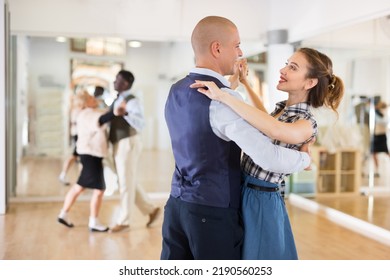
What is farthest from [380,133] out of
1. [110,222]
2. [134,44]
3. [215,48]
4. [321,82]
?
[215,48]

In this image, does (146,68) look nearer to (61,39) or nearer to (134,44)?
(134,44)

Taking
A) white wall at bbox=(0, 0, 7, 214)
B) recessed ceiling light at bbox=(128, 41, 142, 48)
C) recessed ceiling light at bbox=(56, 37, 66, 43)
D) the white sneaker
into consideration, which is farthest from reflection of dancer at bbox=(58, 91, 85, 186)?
the white sneaker

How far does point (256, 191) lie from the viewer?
1757 mm

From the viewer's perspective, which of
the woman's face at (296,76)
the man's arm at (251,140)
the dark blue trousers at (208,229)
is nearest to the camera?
the man's arm at (251,140)

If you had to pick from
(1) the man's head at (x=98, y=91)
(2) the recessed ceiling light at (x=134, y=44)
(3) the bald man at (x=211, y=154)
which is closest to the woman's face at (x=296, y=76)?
(3) the bald man at (x=211, y=154)

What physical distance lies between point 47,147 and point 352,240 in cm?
302

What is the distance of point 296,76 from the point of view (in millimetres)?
1831

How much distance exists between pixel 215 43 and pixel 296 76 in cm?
31

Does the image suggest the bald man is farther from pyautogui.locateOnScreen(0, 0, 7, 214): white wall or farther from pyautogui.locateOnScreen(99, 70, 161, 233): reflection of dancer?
pyautogui.locateOnScreen(0, 0, 7, 214): white wall

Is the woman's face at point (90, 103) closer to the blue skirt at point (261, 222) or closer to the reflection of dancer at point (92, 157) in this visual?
the reflection of dancer at point (92, 157)

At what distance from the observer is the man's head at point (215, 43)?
5.57ft

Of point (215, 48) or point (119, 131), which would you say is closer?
point (215, 48)

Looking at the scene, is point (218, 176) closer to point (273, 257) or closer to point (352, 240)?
point (273, 257)

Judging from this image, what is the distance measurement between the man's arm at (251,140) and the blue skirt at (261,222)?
0.53 ft
